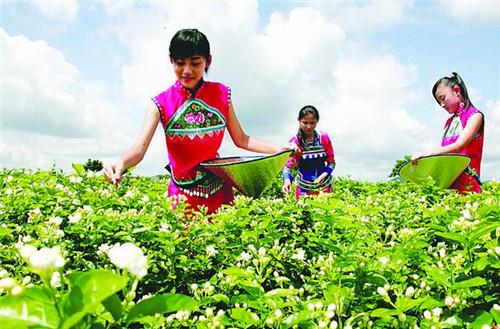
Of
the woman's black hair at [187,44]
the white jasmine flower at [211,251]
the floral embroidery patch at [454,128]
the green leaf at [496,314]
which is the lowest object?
the green leaf at [496,314]

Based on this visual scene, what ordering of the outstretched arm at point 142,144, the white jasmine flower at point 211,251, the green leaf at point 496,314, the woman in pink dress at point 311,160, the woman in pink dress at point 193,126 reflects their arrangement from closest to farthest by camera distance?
1. the green leaf at point 496,314
2. the white jasmine flower at point 211,251
3. the outstretched arm at point 142,144
4. the woman in pink dress at point 193,126
5. the woman in pink dress at point 311,160

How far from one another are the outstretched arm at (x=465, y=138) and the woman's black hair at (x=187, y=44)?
2522mm

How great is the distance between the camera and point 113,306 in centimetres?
109

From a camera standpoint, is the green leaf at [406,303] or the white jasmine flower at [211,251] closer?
the green leaf at [406,303]

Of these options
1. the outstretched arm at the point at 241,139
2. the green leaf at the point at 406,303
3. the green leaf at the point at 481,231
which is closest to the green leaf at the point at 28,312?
the green leaf at the point at 406,303

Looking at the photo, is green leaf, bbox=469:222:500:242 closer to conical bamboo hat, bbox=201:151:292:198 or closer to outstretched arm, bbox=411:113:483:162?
conical bamboo hat, bbox=201:151:292:198

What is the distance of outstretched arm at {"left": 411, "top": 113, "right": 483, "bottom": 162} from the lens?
5141mm

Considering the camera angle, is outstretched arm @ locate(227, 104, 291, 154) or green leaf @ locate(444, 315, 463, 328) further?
outstretched arm @ locate(227, 104, 291, 154)

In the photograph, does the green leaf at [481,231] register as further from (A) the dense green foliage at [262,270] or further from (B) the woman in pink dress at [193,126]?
(B) the woman in pink dress at [193,126]

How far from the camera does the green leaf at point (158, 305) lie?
1092mm

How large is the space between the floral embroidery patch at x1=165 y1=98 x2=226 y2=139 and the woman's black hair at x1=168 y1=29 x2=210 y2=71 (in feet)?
1.27

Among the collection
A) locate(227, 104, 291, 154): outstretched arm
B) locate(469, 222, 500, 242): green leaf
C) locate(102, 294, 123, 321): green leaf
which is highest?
locate(227, 104, 291, 154): outstretched arm

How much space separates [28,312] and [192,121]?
2997mm

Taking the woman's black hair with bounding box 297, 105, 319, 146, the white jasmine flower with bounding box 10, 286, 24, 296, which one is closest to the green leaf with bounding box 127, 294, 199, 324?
the white jasmine flower with bounding box 10, 286, 24, 296
